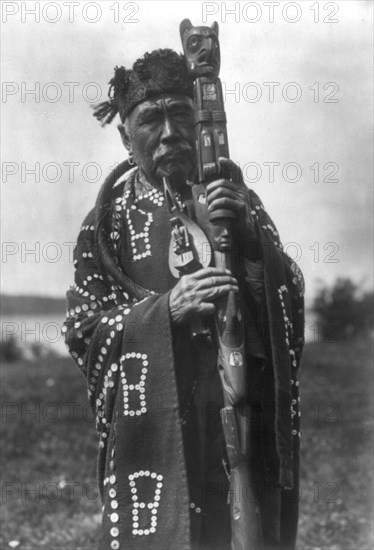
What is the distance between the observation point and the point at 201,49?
9.05 feet

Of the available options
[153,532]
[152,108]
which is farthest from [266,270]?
[153,532]

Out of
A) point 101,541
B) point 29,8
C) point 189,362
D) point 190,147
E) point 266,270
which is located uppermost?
point 29,8

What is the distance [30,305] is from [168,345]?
331 cm

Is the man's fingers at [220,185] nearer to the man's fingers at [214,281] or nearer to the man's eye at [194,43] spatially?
the man's fingers at [214,281]

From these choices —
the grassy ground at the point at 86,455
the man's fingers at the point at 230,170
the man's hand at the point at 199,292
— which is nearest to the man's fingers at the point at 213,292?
the man's hand at the point at 199,292

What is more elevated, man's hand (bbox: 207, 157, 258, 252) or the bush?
A: the bush

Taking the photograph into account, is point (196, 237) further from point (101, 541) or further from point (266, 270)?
point (101, 541)

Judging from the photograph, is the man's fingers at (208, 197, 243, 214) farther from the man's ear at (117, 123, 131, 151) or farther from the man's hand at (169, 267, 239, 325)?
the man's ear at (117, 123, 131, 151)

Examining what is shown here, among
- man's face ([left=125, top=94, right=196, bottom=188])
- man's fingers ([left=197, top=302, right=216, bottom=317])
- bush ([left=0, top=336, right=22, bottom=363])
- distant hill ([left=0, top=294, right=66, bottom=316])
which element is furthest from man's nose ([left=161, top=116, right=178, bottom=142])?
bush ([left=0, top=336, right=22, bottom=363])

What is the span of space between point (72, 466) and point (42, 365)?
153 cm

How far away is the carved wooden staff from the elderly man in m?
0.05

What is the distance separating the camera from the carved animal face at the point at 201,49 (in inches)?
108

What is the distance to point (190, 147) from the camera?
2.85m

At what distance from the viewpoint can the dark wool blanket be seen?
268 centimetres
